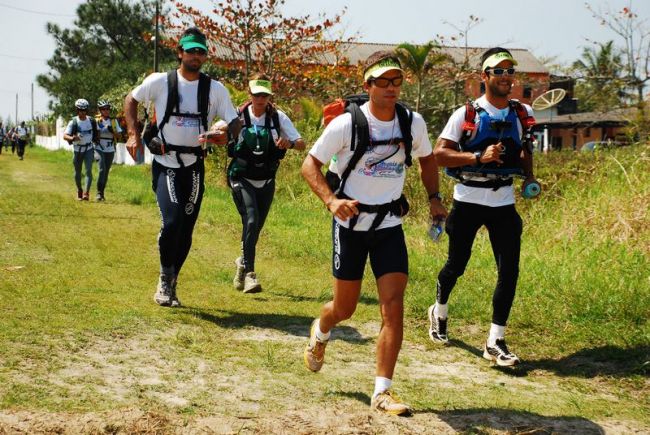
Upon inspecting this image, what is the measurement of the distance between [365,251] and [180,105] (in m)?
2.79

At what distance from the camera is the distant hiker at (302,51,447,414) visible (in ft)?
15.9

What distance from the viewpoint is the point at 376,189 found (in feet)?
16.5

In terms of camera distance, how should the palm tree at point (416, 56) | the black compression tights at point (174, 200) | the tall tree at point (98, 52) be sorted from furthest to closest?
the tall tree at point (98, 52) → the palm tree at point (416, 56) → the black compression tights at point (174, 200)

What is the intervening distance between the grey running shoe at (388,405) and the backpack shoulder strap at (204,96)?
343cm

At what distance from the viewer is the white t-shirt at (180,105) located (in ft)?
23.4

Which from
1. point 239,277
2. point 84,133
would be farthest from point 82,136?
point 239,277

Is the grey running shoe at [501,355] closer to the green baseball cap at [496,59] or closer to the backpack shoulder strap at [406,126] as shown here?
the backpack shoulder strap at [406,126]

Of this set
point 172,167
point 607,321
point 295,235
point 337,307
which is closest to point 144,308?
point 172,167

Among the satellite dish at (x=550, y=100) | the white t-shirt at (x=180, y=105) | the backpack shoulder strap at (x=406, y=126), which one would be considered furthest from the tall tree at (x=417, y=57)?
the backpack shoulder strap at (x=406, y=126)

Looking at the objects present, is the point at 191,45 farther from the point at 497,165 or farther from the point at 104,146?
the point at 104,146

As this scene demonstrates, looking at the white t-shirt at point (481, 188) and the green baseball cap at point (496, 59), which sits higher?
the green baseball cap at point (496, 59)

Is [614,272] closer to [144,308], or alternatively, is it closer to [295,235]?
[144,308]

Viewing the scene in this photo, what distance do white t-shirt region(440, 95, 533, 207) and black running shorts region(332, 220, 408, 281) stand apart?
1.42 meters

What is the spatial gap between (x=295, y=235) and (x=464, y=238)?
6.16 metres
